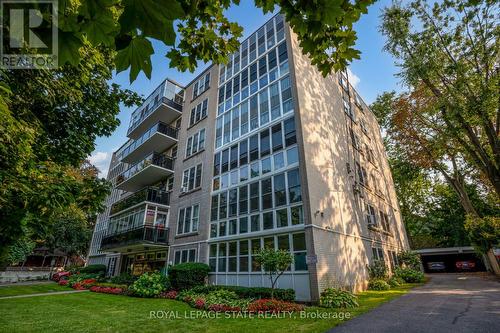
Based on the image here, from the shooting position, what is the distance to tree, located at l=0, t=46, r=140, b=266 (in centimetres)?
468

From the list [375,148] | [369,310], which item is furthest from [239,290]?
[375,148]

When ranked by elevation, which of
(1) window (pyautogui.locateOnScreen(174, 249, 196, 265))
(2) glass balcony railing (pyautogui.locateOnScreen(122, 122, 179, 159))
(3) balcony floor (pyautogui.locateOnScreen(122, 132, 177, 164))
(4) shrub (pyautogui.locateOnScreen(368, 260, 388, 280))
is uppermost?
(2) glass balcony railing (pyautogui.locateOnScreen(122, 122, 179, 159))

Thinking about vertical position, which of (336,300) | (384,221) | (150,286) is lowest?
(336,300)

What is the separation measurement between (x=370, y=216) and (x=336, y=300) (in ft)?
37.5

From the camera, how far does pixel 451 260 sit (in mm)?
38219

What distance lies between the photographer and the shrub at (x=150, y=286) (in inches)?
587

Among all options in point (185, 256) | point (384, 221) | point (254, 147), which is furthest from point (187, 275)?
point (384, 221)

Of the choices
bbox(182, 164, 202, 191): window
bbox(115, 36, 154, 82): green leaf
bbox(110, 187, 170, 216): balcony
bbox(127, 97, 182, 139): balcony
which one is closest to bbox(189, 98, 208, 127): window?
bbox(127, 97, 182, 139): balcony

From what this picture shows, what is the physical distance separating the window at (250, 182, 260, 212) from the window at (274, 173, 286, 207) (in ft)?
4.60

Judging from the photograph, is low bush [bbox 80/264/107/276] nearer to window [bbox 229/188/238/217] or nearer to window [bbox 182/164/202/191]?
window [bbox 182/164/202/191]

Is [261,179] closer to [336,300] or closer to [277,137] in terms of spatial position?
[277,137]

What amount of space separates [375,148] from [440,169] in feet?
20.8

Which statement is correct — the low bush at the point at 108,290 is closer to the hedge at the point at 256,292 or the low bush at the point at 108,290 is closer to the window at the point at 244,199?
the hedge at the point at 256,292

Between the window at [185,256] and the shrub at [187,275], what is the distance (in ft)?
6.99
